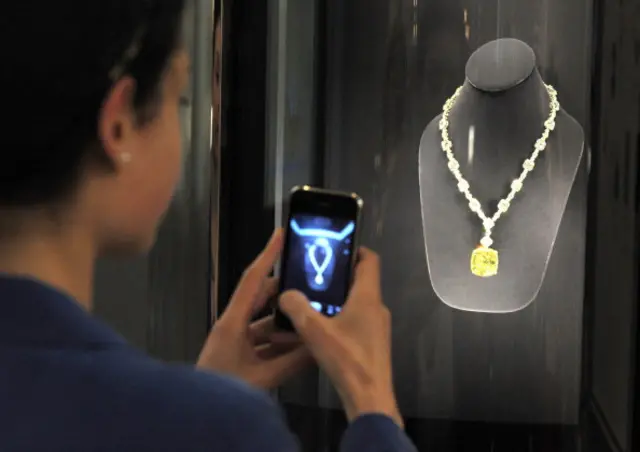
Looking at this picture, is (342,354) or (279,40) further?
(279,40)

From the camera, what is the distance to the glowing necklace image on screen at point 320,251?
48 centimetres

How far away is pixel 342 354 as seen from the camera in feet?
1.36

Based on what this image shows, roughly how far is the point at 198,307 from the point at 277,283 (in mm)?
200

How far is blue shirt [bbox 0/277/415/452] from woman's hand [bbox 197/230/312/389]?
0.59ft

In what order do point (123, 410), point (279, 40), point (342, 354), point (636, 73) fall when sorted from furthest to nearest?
point (279, 40) < point (636, 73) < point (342, 354) < point (123, 410)

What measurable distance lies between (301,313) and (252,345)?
71 millimetres

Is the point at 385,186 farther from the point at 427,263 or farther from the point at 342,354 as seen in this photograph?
the point at 342,354

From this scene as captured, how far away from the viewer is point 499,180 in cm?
66

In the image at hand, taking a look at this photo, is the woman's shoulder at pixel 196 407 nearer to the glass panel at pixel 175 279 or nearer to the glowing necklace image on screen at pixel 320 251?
the glowing necklace image on screen at pixel 320 251

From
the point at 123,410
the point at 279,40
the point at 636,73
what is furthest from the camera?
the point at 279,40

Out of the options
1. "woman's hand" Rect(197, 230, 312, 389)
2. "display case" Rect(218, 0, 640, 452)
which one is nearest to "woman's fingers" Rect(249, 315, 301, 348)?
"woman's hand" Rect(197, 230, 312, 389)

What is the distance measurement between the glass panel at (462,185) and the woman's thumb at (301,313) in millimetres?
201

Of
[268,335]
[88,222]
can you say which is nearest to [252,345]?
[268,335]

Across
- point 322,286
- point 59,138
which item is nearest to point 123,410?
point 59,138
